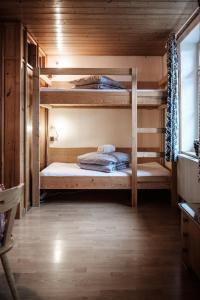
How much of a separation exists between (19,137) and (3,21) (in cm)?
133

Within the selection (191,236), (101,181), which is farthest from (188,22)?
(191,236)

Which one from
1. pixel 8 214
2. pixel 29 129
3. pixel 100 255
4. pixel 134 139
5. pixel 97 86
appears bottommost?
pixel 100 255

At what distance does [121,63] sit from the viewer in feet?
17.0

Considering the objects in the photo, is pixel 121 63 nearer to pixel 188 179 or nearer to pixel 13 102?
pixel 13 102

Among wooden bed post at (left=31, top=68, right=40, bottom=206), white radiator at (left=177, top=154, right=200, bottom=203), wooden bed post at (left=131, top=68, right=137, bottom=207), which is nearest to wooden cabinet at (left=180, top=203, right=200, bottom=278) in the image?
white radiator at (left=177, top=154, right=200, bottom=203)

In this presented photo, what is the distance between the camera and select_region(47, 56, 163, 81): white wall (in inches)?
203

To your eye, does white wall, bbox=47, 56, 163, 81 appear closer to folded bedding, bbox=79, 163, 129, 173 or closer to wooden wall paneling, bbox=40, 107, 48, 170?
wooden wall paneling, bbox=40, 107, 48, 170

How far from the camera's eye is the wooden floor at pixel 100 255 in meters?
1.90

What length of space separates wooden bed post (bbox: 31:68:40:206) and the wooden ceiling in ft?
2.08

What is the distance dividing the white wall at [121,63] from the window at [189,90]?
1.33m

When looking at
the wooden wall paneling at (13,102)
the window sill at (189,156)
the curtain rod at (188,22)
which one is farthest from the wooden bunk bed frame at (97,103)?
the curtain rod at (188,22)

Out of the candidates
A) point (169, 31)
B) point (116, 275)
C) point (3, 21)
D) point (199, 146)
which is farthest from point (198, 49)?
point (116, 275)

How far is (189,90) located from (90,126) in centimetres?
190

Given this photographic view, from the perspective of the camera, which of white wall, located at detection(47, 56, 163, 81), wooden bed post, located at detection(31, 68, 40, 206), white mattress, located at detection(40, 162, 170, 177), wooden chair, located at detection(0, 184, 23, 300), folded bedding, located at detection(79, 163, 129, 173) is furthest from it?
white wall, located at detection(47, 56, 163, 81)
